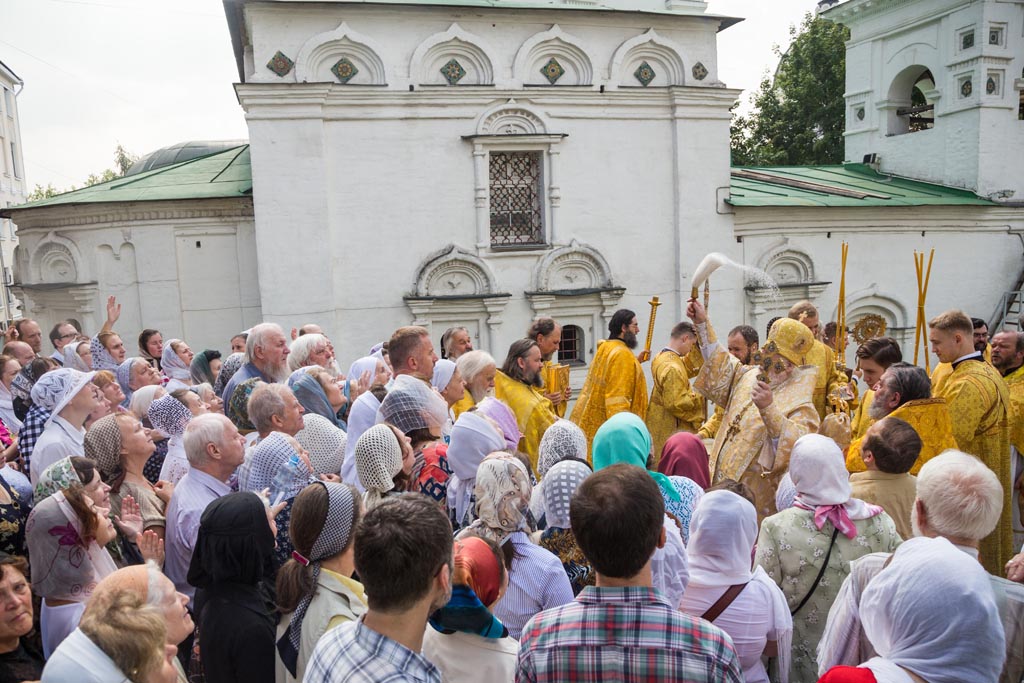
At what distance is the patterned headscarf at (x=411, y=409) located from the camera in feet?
14.2

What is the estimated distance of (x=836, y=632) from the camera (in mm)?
2664

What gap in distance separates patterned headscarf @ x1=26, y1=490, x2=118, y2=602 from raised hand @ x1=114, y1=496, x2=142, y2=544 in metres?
0.45

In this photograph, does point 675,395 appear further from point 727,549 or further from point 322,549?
point 322,549

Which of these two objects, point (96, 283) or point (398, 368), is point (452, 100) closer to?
point (96, 283)

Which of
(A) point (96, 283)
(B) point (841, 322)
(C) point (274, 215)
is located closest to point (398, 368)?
(B) point (841, 322)

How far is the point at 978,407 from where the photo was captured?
5.03m

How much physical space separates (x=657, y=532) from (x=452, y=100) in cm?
1132

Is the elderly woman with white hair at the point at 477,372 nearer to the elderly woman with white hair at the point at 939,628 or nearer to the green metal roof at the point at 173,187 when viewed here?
the elderly woman with white hair at the point at 939,628

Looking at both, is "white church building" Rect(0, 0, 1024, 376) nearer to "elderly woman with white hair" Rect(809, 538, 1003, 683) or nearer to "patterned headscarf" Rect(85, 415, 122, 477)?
"patterned headscarf" Rect(85, 415, 122, 477)

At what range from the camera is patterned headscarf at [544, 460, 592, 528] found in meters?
3.18

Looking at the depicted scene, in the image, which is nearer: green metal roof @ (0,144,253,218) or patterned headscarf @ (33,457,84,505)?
patterned headscarf @ (33,457,84,505)

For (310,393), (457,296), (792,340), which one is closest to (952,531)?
(792,340)

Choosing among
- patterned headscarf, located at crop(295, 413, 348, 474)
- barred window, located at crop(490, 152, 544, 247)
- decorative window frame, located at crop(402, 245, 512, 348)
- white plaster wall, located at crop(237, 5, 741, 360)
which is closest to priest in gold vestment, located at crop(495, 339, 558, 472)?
patterned headscarf, located at crop(295, 413, 348, 474)

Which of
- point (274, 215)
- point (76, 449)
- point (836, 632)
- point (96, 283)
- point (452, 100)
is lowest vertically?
point (836, 632)
